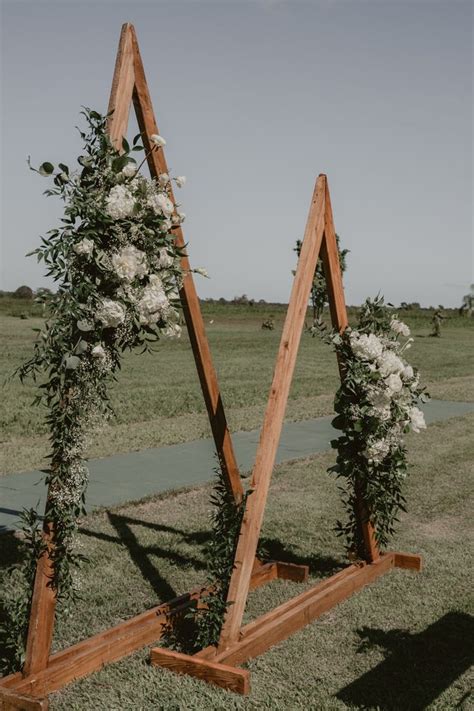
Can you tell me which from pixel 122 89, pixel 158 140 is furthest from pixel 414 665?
pixel 122 89

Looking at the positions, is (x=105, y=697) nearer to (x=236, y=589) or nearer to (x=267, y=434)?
(x=236, y=589)

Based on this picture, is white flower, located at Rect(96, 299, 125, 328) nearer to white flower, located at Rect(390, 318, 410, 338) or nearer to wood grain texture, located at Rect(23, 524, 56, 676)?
wood grain texture, located at Rect(23, 524, 56, 676)

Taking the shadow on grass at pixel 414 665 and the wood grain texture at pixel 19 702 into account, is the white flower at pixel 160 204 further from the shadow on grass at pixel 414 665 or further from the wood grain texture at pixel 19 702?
the shadow on grass at pixel 414 665

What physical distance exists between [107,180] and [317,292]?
87.0 inches

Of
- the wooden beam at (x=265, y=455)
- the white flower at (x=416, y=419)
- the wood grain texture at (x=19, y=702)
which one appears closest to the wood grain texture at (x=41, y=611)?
the wood grain texture at (x=19, y=702)

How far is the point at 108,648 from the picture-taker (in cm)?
434

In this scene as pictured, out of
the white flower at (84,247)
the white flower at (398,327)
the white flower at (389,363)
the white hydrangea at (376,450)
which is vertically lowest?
the white hydrangea at (376,450)

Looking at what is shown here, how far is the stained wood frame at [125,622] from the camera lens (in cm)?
382

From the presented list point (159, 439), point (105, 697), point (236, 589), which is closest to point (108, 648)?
point (105, 697)

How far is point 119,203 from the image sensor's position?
3666mm

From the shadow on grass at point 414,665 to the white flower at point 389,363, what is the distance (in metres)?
1.64

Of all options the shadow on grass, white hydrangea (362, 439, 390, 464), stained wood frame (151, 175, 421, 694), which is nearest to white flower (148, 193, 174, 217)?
stained wood frame (151, 175, 421, 694)

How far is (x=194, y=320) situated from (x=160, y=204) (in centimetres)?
112

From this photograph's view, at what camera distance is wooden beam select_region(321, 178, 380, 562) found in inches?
206
